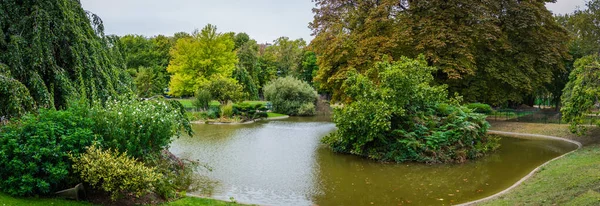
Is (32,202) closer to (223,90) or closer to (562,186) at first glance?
(562,186)

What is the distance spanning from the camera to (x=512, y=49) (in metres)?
Result: 22.4

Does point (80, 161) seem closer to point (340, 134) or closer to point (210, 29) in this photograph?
point (340, 134)

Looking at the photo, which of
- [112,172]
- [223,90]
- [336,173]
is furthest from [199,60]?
[112,172]

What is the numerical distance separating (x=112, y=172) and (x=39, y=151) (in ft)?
4.00

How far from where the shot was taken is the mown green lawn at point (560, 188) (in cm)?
710

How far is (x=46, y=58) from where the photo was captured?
9164 mm

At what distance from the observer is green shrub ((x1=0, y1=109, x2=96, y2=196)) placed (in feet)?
21.7

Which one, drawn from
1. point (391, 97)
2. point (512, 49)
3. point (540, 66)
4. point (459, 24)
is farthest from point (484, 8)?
point (391, 97)

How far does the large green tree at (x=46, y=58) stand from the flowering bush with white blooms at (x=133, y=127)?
4.37 feet

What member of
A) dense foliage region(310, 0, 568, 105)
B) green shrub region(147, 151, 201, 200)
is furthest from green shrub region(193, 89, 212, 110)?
green shrub region(147, 151, 201, 200)

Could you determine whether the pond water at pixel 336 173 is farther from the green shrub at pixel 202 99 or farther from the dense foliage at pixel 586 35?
the dense foliage at pixel 586 35

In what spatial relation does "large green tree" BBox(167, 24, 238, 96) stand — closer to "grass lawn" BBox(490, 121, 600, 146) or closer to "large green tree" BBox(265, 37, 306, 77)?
"large green tree" BBox(265, 37, 306, 77)

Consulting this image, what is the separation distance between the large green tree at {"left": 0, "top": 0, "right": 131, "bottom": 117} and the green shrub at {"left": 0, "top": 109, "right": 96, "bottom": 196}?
1134 mm

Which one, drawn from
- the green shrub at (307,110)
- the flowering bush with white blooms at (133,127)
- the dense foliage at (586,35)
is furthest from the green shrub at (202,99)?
the dense foliage at (586,35)
